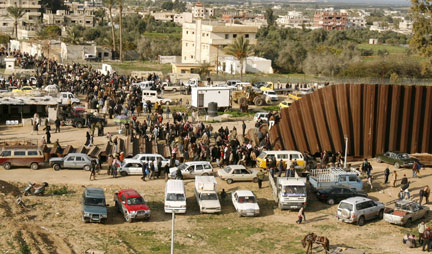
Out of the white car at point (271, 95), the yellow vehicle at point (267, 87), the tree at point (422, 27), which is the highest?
the tree at point (422, 27)

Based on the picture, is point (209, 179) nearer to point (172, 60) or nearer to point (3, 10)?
point (172, 60)

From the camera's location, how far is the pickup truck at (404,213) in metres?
26.4

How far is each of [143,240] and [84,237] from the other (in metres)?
2.17

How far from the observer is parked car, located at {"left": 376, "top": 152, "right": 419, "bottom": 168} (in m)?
34.6

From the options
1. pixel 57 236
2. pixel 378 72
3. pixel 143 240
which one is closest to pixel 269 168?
pixel 143 240

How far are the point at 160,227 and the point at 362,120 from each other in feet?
50.2

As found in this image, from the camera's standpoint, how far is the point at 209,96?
4884 centimetres

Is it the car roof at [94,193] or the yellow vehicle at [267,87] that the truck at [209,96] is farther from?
the car roof at [94,193]

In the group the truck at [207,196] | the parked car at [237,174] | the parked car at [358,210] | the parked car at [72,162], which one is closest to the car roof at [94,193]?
the truck at [207,196]

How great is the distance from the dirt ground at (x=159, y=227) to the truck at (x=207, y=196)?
1.21 feet

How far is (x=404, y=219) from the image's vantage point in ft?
86.6

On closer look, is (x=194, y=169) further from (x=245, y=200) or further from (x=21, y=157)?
(x=21, y=157)

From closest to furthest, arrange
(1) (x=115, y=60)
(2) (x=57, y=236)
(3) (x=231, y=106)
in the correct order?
(2) (x=57, y=236) < (3) (x=231, y=106) < (1) (x=115, y=60)

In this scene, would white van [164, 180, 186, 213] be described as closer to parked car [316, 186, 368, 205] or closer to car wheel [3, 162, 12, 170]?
parked car [316, 186, 368, 205]
